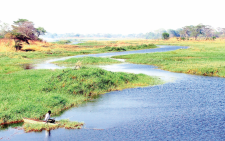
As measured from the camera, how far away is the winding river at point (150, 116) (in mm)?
14125

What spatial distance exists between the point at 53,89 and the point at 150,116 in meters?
10.3

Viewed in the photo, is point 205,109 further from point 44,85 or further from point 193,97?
point 44,85

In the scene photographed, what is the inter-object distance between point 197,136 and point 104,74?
14.3 metres

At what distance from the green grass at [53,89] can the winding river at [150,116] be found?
130 cm

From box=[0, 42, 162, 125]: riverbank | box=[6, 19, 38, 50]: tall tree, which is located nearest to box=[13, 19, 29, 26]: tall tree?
box=[6, 19, 38, 50]: tall tree

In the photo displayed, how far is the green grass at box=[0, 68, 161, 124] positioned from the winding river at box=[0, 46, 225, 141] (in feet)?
4.26

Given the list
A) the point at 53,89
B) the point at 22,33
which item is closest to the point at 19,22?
the point at 22,33

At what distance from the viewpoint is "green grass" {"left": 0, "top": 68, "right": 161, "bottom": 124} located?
56.5 feet

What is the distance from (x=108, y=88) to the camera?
2464 centimetres

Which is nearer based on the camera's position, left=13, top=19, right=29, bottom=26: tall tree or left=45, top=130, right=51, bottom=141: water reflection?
left=45, top=130, right=51, bottom=141: water reflection

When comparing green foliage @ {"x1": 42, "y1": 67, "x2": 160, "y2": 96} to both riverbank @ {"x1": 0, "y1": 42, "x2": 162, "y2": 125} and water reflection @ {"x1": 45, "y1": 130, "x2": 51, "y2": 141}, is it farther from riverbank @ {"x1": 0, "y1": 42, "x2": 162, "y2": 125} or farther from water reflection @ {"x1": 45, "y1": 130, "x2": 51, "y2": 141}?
water reflection @ {"x1": 45, "y1": 130, "x2": 51, "y2": 141}

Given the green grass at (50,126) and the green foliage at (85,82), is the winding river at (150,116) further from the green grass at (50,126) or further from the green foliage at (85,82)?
the green foliage at (85,82)

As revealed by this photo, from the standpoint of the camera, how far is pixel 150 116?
17.1 metres

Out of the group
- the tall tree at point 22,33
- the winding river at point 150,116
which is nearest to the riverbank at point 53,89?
the winding river at point 150,116
